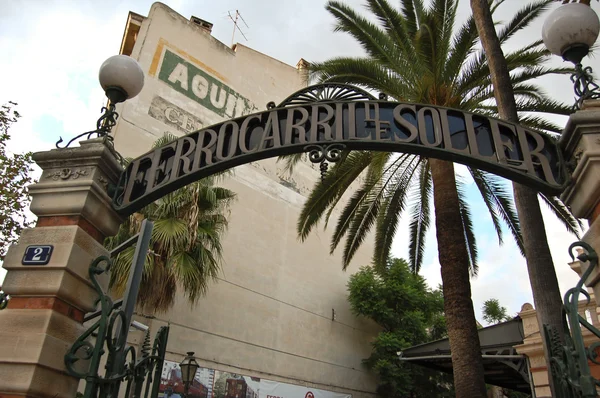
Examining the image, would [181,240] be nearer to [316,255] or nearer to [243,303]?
[243,303]

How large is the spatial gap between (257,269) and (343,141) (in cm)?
1543

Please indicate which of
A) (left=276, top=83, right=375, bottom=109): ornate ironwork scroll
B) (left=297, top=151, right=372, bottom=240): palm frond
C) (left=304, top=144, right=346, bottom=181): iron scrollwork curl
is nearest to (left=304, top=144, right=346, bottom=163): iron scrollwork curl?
(left=304, top=144, right=346, bottom=181): iron scrollwork curl

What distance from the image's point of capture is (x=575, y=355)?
3004 mm

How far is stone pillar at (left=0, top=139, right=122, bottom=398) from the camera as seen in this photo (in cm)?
332

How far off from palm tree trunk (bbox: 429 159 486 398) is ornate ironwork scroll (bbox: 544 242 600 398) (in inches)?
189

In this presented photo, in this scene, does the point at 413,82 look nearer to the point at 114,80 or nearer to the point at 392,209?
the point at 392,209

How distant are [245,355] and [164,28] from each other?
13408 mm

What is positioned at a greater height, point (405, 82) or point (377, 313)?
point (405, 82)

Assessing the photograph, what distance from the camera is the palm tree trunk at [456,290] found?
788 cm

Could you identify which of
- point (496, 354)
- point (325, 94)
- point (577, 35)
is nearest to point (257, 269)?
point (496, 354)

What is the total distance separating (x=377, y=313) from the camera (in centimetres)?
Answer: 2166

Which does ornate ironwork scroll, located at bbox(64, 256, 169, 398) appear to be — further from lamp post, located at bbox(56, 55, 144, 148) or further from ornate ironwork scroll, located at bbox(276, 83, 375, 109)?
ornate ironwork scroll, located at bbox(276, 83, 375, 109)

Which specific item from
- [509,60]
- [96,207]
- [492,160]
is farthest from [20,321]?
[509,60]

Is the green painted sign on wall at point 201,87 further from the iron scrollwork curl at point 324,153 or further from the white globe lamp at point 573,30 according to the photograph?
the white globe lamp at point 573,30
